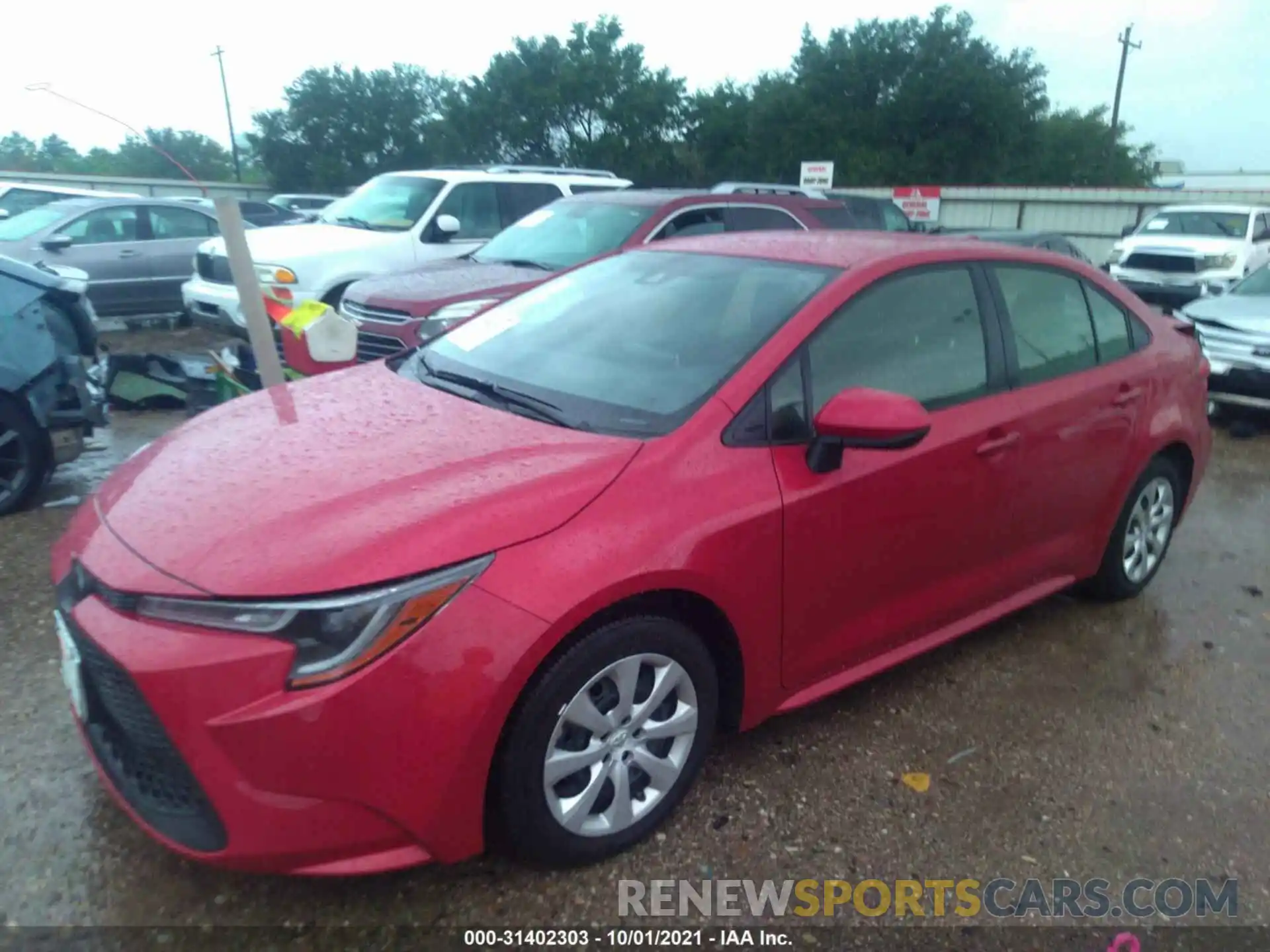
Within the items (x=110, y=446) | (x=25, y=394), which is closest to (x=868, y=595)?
(x=25, y=394)

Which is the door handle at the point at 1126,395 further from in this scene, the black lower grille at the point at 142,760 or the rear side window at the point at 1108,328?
the black lower grille at the point at 142,760

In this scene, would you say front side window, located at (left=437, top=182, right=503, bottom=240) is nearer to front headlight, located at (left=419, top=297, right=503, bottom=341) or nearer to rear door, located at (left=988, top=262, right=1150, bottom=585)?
front headlight, located at (left=419, top=297, right=503, bottom=341)

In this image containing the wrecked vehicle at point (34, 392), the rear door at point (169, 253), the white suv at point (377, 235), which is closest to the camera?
the wrecked vehicle at point (34, 392)

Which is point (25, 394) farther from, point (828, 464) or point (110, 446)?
point (828, 464)

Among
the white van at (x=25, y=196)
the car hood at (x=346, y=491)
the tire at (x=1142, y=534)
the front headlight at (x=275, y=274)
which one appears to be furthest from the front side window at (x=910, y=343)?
the white van at (x=25, y=196)

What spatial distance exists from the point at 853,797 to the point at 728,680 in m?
0.58

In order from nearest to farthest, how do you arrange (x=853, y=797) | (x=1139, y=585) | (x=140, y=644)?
1. (x=140, y=644)
2. (x=853, y=797)
3. (x=1139, y=585)

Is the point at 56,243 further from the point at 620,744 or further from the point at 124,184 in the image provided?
the point at 124,184

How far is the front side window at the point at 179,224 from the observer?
445 inches

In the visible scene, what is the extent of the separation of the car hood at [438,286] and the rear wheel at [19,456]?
7.35 feet

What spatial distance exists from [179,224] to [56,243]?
5.01 feet

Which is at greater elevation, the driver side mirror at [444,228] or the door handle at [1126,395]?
the driver side mirror at [444,228]

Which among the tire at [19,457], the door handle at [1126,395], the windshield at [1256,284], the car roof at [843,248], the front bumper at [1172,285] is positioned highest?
the car roof at [843,248]

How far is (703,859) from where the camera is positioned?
8.86 feet
